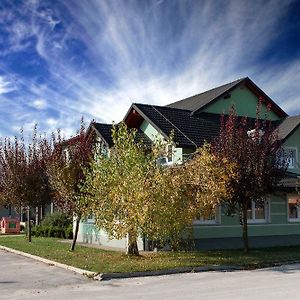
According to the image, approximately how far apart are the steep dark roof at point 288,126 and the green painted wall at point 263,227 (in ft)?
11.3

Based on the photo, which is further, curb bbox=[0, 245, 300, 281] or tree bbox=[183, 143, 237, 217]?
tree bbox=[183, 143, 237, 217]

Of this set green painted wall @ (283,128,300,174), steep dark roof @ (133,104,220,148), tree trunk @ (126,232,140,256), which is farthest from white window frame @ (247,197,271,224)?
tree trunk @ (126,232,140,256)

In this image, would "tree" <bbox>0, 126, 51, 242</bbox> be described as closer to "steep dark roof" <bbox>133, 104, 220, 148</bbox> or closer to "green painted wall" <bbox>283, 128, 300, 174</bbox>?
"steep dark roof" <bbox>133, 104, 220, 148</bbox>

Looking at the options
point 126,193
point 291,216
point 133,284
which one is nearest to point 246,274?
point 133,284

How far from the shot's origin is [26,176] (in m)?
24.6

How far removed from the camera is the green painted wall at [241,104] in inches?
1128

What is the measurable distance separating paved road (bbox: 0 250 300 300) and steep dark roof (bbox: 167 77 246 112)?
14737 mm

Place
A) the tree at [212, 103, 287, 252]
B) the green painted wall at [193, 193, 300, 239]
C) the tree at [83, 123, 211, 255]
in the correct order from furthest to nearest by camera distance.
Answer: the green painted wall at [193, 193, 300, 239]
the tree at [212, 103, 287, 252]
the tree at [83, 123, 211, 255]

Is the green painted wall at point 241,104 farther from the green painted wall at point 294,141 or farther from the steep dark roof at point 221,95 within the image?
the green painted wall at point 294,141

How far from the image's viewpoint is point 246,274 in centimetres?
1405

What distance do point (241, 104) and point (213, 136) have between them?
6.00 metres

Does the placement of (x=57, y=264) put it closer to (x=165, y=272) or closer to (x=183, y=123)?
(x=165, y=272)

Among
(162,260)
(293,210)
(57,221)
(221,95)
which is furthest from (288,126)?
(57,221)

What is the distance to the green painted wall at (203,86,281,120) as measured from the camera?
94.0 ft
